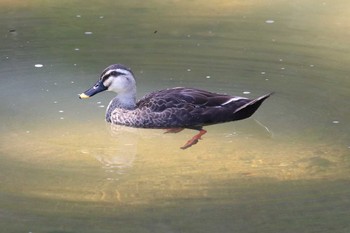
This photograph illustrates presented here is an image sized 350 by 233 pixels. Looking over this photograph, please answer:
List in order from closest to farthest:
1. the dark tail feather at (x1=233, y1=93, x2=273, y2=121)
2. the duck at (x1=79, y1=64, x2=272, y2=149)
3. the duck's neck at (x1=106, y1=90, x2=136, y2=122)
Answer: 1. the dark tail feather at (x1=233, y1=93, x2=273, y2=121)
2. the duck at (x1=79, y1=64, x2=272, y2=149)
3. the duck's neck at (x1=106, y1=90, x2=136, y2=122)

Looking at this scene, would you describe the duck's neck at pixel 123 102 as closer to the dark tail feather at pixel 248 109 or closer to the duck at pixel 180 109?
the duck at pixel 180 109

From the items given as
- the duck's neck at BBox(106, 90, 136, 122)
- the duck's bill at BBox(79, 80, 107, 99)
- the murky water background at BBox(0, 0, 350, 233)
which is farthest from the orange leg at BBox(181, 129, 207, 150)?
the duck's bill at BBox(79, 80, 107, 99)

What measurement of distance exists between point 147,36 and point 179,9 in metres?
1.36

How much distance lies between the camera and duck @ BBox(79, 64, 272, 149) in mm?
8992

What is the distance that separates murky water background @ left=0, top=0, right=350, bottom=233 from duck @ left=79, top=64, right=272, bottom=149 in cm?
13

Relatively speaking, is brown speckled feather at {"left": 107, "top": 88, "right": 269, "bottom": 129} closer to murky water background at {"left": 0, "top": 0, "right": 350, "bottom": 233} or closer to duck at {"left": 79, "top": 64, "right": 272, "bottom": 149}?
duck at {"left": 79, "top": 64, "right": 272, "bottom": 149}

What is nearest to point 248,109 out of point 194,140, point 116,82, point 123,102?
point 194,140

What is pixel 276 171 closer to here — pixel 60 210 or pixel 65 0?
pixel 60 210

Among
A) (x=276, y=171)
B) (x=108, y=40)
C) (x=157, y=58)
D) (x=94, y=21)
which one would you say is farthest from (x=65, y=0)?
(x=276, y=171)

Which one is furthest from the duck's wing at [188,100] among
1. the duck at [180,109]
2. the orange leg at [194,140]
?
the orange leg at [194,140]

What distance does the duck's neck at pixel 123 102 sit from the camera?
9.18 metres

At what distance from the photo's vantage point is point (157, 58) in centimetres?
1084

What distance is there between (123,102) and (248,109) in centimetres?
122

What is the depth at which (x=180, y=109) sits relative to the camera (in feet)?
29.6
